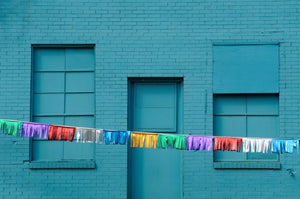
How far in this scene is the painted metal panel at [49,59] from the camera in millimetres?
9930

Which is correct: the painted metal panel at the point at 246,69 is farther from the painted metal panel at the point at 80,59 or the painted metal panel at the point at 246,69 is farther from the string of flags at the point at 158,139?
the painted metal panel at the point at 80,59

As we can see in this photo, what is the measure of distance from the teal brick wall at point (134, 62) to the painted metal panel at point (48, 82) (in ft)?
0.79

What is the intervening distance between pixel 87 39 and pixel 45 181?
9.24 feet

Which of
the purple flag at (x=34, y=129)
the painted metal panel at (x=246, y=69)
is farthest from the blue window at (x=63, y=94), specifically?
the painted metal panel at (x=246, y=69)

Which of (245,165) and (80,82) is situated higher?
(80,82)

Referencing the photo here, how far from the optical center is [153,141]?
8312mm

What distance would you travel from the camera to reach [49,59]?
392 inches

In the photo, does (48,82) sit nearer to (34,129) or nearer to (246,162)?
(34,129)

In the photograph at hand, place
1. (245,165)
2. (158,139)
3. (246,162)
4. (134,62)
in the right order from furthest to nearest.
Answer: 1. (134,62)
2. (246,162)
3. (245,165)
4. (158,139)

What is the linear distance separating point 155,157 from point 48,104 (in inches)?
91.1

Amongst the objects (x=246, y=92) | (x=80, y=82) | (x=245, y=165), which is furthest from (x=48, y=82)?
(x=245, y=165)

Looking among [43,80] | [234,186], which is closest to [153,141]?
[234,186]

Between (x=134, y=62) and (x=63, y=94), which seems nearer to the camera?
(x=134, y=62)

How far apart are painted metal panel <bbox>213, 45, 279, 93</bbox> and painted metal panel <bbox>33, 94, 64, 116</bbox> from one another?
299 cm
